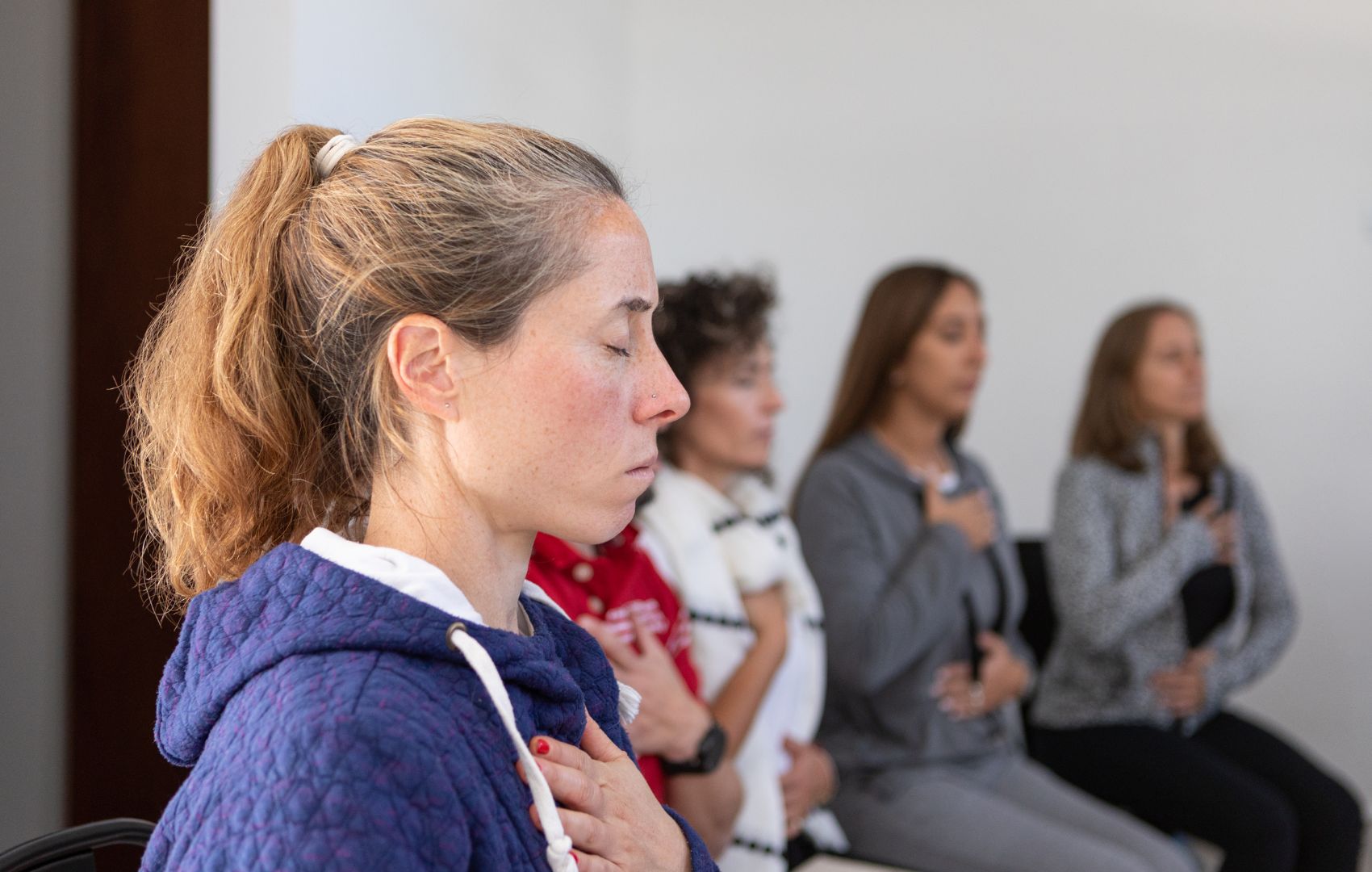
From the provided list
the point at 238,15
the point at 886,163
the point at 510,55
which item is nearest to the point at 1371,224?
the point at 886,163

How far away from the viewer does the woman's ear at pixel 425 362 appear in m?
0.80

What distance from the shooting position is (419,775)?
673 millimetres

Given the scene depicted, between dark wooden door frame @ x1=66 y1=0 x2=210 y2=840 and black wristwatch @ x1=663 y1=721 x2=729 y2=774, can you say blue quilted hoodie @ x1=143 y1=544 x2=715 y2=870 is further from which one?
black wristwatch @ x1=663 y1=721 x2=729 y2=774

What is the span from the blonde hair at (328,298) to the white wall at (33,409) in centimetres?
55

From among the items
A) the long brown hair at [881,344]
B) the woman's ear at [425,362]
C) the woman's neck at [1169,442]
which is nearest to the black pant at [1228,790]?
the woman's neck at [1169,442]

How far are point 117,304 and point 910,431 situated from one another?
1.48 m

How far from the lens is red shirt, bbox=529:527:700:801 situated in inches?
56.8

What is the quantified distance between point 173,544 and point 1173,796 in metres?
1.98

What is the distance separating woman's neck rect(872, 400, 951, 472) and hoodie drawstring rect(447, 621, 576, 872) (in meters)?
1.67

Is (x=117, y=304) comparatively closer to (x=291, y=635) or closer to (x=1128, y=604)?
(x=291, y=635)

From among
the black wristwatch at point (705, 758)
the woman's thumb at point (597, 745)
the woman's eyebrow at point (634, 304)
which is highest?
the woman's eyebrow at point (634, 304)

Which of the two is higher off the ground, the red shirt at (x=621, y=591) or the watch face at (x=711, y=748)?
the red shirt at (x=621, y=591)

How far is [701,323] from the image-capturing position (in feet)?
6.13

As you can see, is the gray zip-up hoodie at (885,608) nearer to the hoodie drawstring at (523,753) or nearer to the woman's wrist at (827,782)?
the woman's wrist at (827,782)
